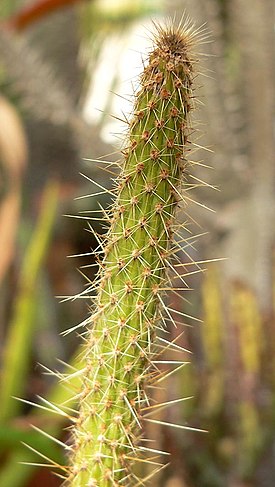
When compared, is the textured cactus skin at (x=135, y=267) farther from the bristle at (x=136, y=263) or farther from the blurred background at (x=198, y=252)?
the blurred background at (x=198, y=252)

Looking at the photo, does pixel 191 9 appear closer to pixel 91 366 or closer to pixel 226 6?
pixel 226 6

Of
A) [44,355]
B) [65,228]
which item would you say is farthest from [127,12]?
[44,355]

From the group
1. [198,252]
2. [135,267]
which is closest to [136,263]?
[135,267]

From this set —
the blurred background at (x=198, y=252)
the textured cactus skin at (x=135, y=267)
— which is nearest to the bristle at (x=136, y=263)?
the textured cactus skin at (x=135, y=267)

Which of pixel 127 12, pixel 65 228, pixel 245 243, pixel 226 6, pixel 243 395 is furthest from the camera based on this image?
pixel 127 12

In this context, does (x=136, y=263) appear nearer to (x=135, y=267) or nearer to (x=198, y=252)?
(x=135, y=267)

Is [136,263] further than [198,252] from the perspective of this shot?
No
